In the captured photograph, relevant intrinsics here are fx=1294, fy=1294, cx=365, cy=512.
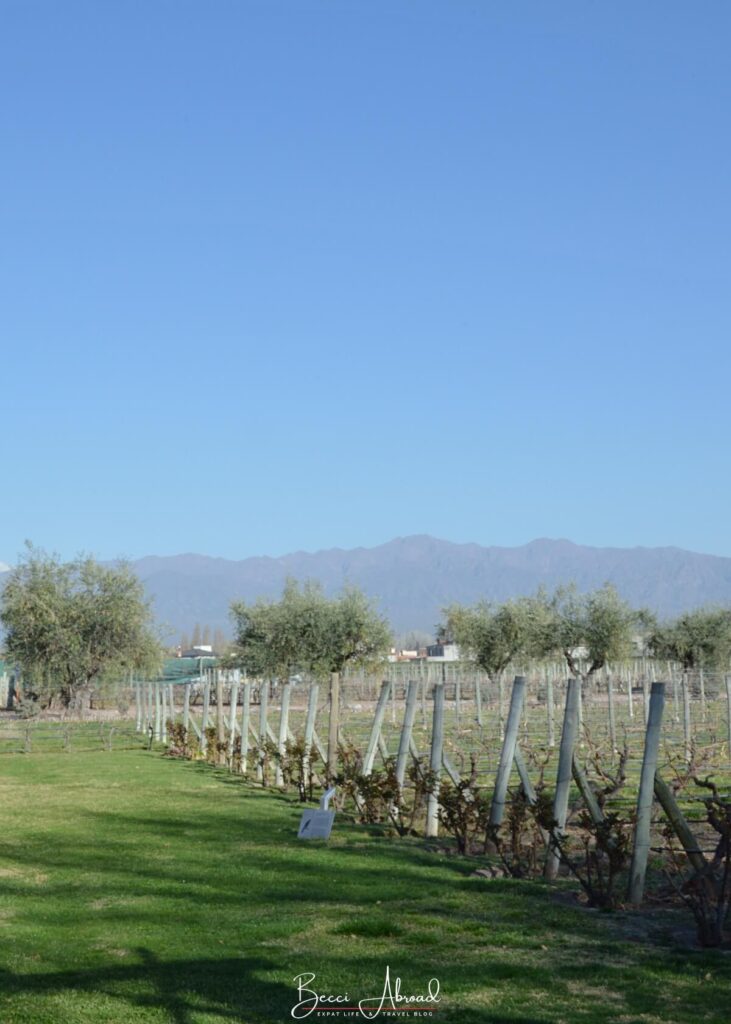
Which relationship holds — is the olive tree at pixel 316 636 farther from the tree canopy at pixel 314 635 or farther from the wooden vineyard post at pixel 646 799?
the wooden vineyard post at pixel 646 799

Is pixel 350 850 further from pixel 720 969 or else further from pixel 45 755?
pixel 45 755

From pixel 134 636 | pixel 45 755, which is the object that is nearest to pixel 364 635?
pixel 134 636

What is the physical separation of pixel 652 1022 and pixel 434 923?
10.2 feet

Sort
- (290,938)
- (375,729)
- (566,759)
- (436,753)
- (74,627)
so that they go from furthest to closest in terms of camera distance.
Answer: (74,627), (375,729), (436,753), (566,759), (290,938)

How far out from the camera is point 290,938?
9203 mm

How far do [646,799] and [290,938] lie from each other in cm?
315

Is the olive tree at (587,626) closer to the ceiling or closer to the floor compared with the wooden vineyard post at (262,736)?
closer to the ceiling

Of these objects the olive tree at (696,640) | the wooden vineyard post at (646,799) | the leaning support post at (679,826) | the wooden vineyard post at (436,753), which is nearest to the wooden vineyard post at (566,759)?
the wooden vineyard post at (646,799)

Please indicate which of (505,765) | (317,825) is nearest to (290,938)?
(505,765)

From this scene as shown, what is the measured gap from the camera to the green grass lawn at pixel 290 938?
24.0 ft

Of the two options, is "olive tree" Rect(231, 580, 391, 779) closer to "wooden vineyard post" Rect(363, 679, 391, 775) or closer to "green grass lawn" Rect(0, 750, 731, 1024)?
"wooden vineyard post" Rect(363, 679, 391, 775)

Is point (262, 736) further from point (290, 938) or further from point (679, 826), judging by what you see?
point (290, 938)

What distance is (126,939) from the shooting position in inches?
366

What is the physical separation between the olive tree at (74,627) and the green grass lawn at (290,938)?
1747 inches
